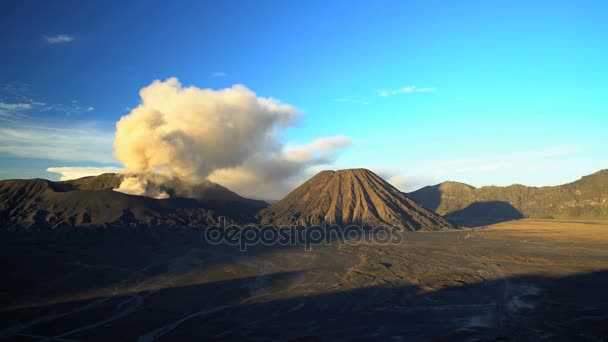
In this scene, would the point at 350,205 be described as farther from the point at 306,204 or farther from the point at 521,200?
the point at 521,200

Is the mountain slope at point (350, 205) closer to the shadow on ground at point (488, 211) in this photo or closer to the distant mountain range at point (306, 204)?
the distant mountain range at point (306, 204)

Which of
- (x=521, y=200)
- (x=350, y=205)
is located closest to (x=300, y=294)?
→ (x=350, y=205)

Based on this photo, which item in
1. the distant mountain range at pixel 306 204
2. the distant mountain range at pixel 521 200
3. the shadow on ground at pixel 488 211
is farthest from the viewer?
the shadow on ground at pixel 488 211

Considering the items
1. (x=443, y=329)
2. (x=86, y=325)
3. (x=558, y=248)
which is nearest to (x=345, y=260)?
(x=443, y=329)

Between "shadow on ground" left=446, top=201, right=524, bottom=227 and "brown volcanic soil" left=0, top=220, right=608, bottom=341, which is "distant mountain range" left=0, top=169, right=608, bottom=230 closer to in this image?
"shadow on ground" left=446, top=201, right=524, bottom=227

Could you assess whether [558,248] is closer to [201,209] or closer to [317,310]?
[317,310]

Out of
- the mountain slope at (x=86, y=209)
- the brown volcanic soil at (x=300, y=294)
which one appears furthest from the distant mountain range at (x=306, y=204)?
the brown volcanic soil at (x=300, y=294)
